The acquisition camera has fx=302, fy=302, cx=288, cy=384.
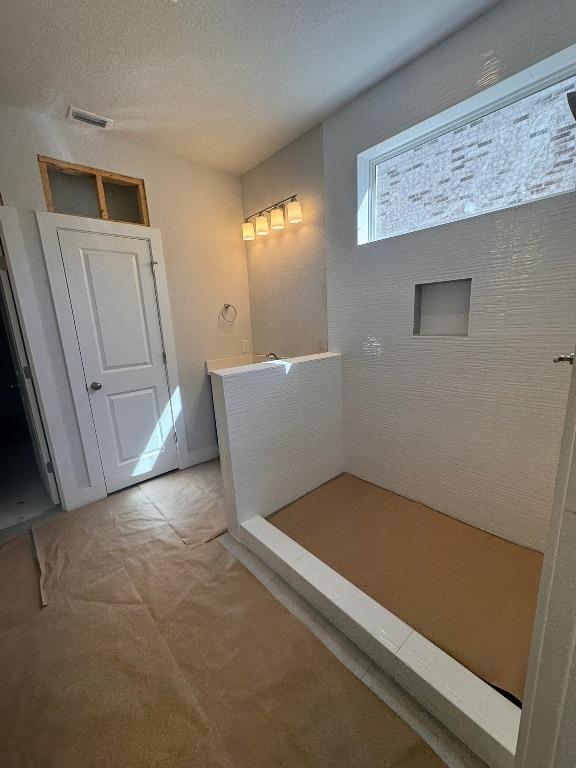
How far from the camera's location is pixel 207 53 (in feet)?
4.91

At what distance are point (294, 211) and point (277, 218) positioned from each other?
190 millimetres

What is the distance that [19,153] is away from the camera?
6.07 ft

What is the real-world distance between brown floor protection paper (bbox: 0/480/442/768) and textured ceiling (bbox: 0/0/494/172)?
263 cm

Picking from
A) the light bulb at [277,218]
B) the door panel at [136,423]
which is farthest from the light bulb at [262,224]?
the door panel at [136,423]

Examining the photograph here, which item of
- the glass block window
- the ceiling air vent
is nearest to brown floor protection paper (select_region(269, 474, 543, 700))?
the glass block window

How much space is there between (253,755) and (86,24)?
2878mm

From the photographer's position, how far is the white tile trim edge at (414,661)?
91 cm

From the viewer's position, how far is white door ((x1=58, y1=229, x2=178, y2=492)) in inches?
84.0

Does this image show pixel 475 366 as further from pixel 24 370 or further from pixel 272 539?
pixel 24 370

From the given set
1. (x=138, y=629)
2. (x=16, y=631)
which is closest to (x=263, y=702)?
(x=138, y=629)

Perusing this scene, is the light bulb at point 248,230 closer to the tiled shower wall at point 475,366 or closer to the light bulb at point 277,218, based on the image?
the light bulb at point 277,218

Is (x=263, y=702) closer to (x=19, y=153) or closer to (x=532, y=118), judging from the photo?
(x=532, y=118)

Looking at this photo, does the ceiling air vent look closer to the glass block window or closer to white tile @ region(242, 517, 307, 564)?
the glass block window

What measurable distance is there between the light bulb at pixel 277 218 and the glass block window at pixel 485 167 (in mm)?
744
